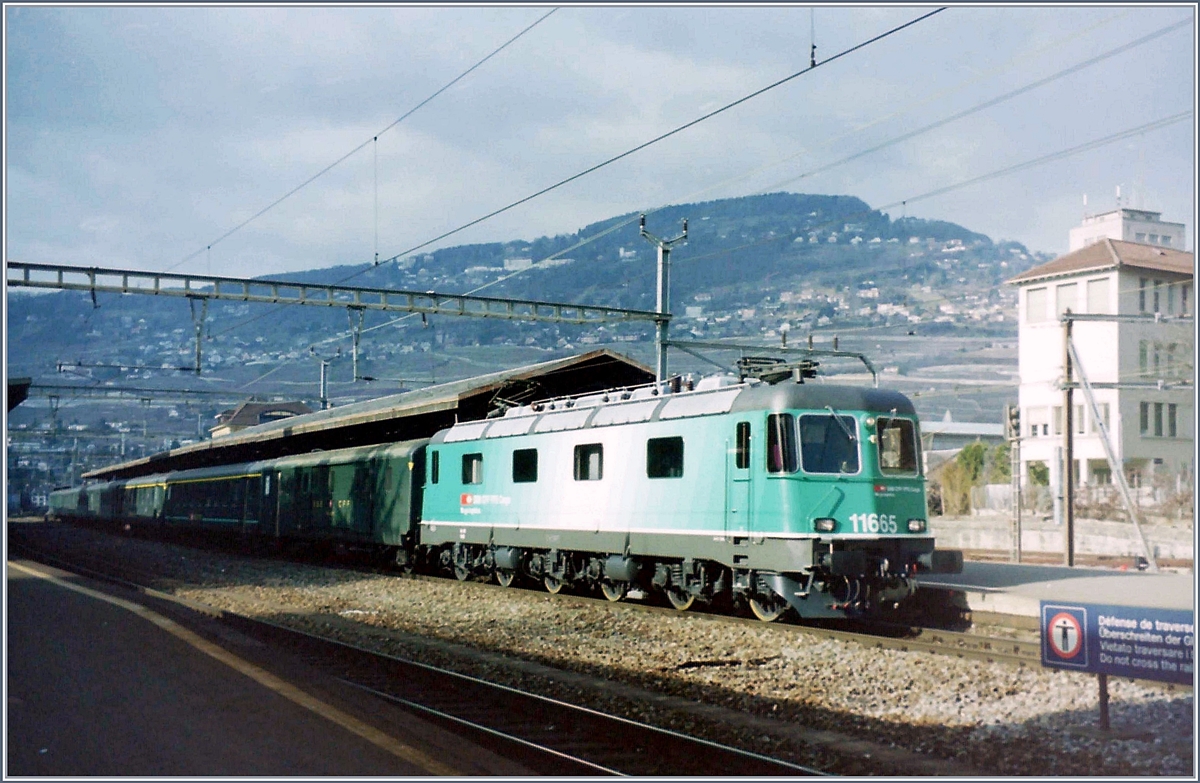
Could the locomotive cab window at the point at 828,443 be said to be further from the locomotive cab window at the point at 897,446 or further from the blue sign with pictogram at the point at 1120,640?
the blue sign with pictogram at the point at 1120,640

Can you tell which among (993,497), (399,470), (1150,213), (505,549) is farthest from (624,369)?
(1150,213)

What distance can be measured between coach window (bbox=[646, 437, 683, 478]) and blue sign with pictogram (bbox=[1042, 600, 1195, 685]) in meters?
8.02

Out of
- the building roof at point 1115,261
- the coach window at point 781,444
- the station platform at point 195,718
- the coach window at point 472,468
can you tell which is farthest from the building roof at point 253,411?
Answer: the station platform at point 195,718

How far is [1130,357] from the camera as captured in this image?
145ft

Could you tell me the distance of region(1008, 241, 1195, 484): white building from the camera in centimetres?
4162

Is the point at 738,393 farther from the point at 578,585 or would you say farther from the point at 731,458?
the point at 578,585

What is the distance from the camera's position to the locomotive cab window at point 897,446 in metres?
15.5

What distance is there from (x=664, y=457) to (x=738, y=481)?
6.27 ft

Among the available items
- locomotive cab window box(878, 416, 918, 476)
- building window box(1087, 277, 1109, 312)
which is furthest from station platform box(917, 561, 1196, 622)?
building window box(1087, 277, 1109, 312)

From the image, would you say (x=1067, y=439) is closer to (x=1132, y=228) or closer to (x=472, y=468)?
(x=472, y=468)

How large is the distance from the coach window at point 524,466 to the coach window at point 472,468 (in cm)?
153

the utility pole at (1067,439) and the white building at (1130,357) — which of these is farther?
the white building at (1130,357)

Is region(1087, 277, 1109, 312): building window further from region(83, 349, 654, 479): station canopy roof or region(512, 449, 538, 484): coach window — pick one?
region(512, 449, 538, 484): coach window

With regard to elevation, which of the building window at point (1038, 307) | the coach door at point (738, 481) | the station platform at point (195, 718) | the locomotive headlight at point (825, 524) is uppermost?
the building window at point (1038, 307)
